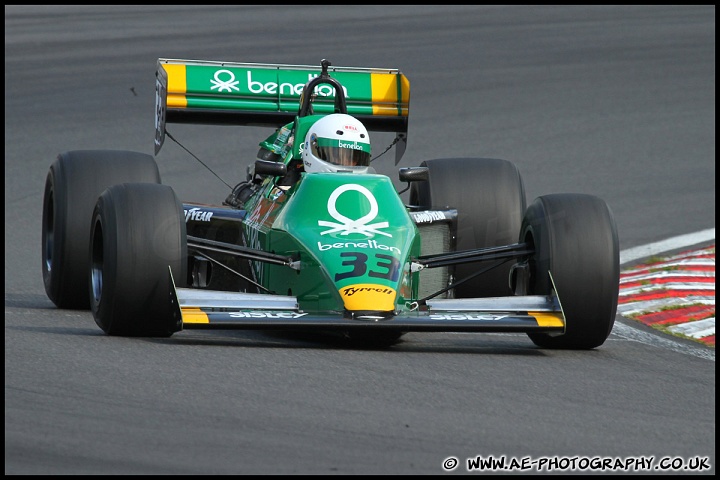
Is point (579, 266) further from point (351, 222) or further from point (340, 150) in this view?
point (340, 150)

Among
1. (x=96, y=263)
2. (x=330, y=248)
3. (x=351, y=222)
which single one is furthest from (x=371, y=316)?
(x=96, y=263)

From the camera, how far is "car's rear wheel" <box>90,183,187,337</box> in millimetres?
8305

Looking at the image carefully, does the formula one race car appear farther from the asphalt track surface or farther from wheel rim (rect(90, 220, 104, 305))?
the asphalt track surface

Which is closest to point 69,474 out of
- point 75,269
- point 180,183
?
point 75,269

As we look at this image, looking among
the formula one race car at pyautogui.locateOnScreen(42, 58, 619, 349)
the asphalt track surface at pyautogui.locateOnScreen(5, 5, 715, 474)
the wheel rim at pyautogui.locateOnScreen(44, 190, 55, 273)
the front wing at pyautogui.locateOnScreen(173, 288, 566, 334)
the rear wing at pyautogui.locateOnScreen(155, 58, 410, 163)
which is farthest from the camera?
the rear wing at pyautogui.locateOnScreen(155, 58, 410, 163)

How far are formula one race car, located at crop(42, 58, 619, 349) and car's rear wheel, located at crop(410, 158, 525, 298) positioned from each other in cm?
1

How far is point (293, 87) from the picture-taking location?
1150cm

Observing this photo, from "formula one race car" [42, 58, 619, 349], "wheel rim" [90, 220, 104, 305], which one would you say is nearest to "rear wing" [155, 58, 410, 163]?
"formula one race car" [42, 58, 619, 349]

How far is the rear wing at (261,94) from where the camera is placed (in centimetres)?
1130

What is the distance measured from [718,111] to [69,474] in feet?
53.0

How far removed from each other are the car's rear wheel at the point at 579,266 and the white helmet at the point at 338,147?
125 cm

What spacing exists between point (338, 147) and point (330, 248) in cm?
110

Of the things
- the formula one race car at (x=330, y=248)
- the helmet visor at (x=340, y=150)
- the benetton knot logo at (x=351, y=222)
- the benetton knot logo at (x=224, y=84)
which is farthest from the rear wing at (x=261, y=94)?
the benetton knot logo at (x=351, y=222)

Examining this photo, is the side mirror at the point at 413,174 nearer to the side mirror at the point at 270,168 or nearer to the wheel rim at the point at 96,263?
the side mirror at the point at 270,168
